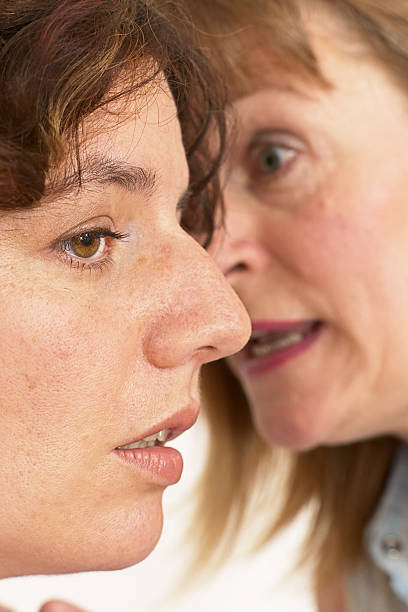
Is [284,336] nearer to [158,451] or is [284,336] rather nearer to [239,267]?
[239,267]

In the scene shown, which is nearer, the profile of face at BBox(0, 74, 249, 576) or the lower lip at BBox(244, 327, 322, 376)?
the profile of face at BBox(0, 74, 249, 576)

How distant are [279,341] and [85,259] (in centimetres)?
53

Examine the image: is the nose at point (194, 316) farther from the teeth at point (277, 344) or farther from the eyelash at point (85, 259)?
the teeth at point (277, 344)

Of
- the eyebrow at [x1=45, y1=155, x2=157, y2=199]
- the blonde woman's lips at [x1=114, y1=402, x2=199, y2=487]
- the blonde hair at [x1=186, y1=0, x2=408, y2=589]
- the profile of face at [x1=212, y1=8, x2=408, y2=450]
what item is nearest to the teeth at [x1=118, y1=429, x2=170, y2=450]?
the blonde woman's lips at [x1=114, y1=402, x2=199, y2=487]

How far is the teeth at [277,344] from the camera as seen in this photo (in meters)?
1.20

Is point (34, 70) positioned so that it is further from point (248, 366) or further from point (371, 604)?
point (371, 604)

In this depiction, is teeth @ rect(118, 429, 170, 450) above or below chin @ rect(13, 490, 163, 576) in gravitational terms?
above

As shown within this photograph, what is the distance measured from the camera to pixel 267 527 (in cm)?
169

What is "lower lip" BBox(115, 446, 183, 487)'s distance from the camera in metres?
0.77

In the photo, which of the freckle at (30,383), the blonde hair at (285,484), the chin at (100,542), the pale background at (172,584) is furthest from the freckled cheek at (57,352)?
the pale background at (172,584)

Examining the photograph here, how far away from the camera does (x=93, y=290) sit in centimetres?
72

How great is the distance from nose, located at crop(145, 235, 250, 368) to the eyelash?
0.06 m

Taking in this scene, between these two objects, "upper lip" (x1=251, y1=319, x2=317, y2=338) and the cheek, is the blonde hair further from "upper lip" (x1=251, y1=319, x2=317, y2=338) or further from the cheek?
the cheek

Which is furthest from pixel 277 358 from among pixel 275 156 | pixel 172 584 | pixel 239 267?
pixel 172 584
